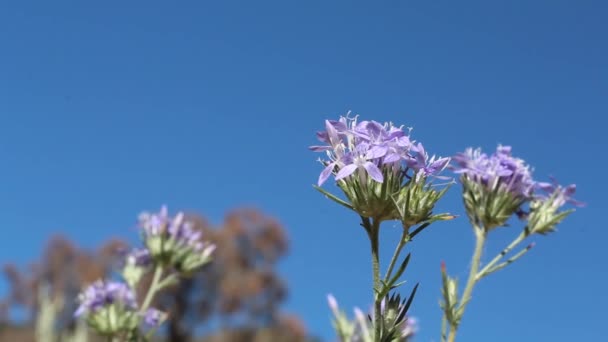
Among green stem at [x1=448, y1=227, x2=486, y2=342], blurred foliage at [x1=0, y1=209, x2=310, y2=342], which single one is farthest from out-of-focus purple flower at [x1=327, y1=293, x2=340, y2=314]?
blurred foliage at [x1=0, y1=209, x2=310, y2=342]

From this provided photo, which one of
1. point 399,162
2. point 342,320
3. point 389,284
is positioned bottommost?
point 389,284

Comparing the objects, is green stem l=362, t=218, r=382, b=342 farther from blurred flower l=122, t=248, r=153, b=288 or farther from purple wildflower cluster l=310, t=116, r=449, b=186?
blurred flower l=122, t=248, r=153, b=288

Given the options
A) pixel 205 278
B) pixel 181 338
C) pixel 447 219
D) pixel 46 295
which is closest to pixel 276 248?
pixel 205 278

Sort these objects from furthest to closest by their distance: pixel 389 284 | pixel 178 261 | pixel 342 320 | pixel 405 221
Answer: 1. pixel 178 261
2. pixel 342 320
3. pixel 405 221
4. pixel 389 284

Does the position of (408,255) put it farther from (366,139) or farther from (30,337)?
(30,337)

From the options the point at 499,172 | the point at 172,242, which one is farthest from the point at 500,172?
the point at 172,242

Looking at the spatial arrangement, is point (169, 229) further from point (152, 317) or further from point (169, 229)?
point (152, 317)
